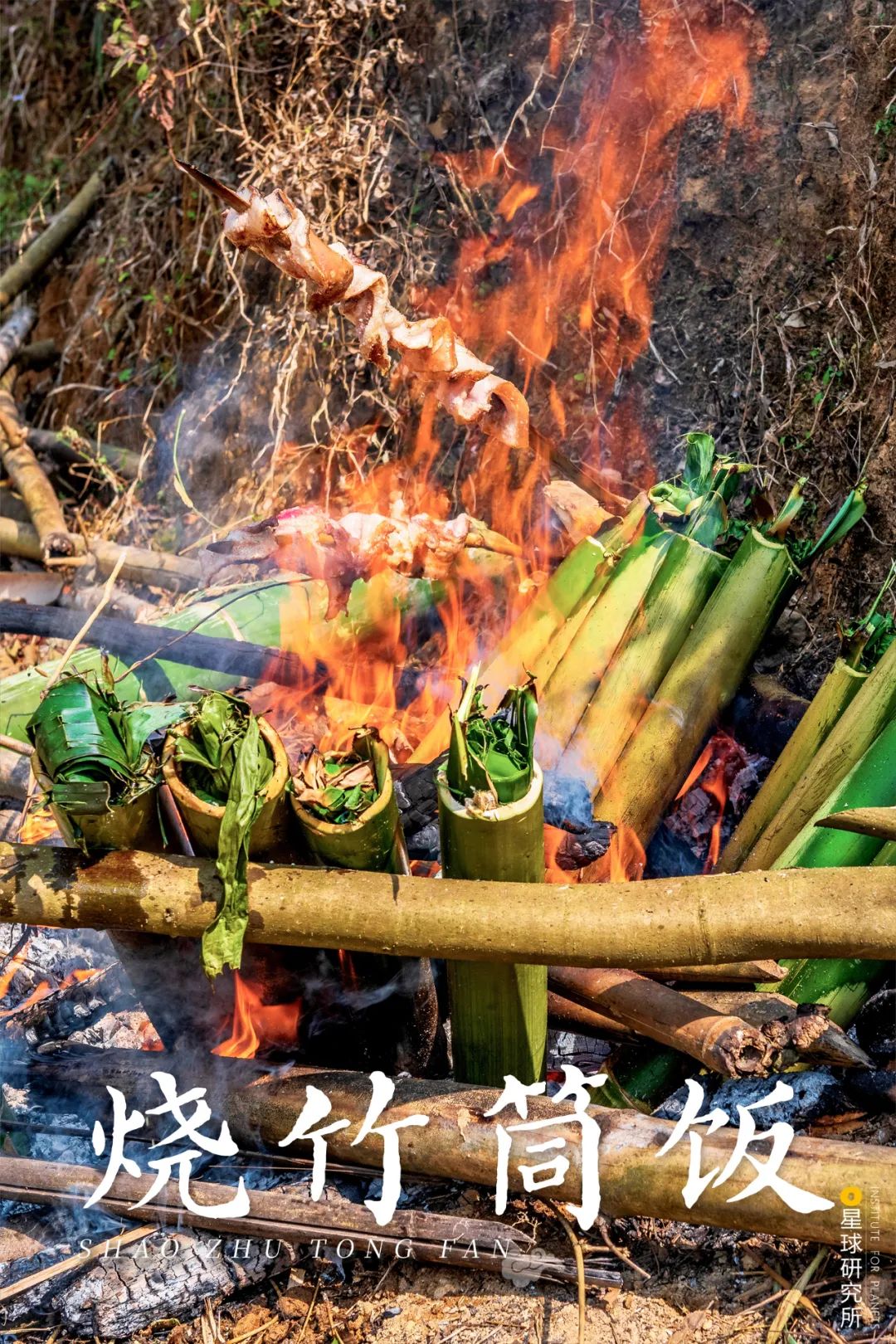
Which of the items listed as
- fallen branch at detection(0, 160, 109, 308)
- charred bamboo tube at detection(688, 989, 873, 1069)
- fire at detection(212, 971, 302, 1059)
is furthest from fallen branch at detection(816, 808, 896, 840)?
fallen branch at detection(0, 160, 109, 308)

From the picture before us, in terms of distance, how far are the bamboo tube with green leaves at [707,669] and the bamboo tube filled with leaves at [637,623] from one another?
58 mm

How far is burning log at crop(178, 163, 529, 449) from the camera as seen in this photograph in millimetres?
3287

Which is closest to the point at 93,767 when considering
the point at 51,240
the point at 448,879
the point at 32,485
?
the point at 448,879

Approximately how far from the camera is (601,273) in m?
5.27

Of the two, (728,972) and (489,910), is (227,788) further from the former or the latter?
(728,972)

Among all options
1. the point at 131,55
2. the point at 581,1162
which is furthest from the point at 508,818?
the point at 131,55

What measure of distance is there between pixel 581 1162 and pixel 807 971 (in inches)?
34.2

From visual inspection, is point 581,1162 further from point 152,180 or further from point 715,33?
point 152,180

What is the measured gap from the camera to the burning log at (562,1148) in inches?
101

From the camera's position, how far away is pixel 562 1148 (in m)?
2.75

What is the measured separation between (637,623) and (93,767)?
1930mm

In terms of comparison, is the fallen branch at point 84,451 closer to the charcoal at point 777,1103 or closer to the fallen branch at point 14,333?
the fallen branch at point 14,333

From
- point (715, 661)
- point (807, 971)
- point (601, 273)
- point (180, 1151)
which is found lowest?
point (180, 1151)


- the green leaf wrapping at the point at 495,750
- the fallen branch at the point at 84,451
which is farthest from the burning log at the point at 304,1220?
the fallen branch at the point at 84,451
